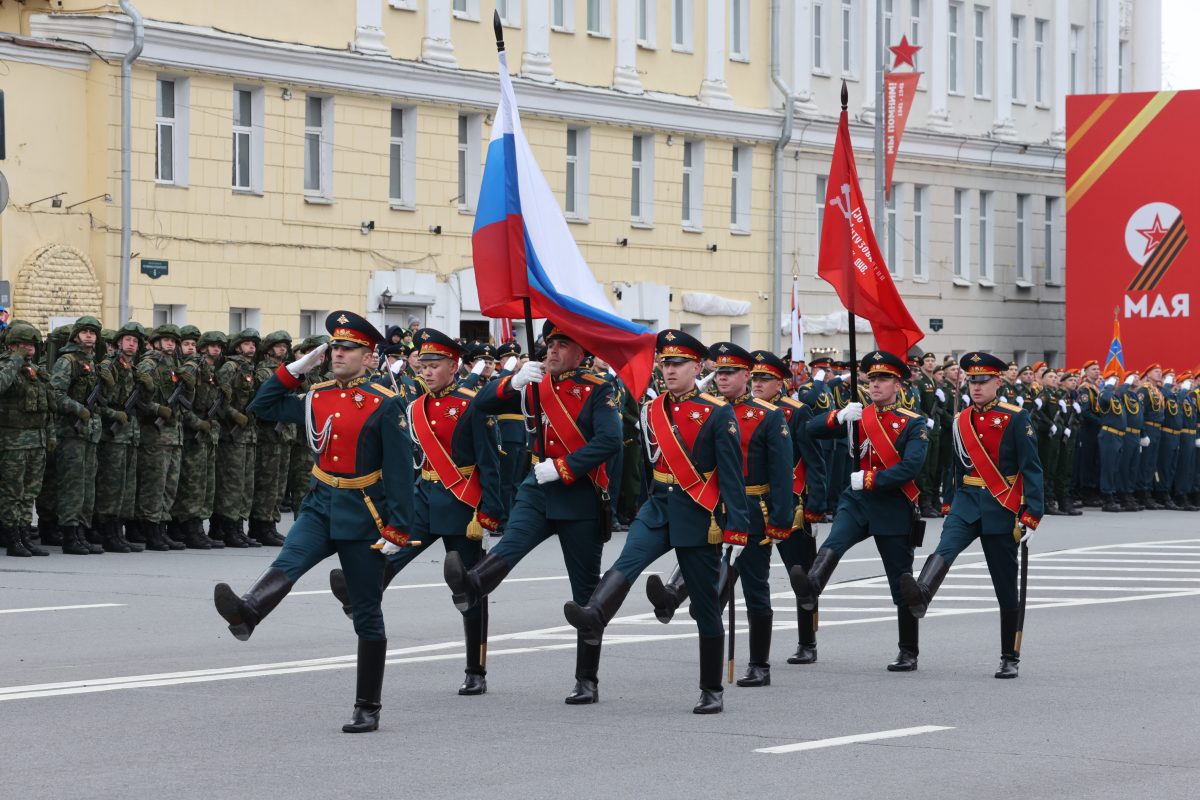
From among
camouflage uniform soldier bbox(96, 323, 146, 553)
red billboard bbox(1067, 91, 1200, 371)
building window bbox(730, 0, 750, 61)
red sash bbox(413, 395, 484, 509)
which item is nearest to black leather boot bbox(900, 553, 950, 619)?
red sash bbox(413, 395, 484, 509)

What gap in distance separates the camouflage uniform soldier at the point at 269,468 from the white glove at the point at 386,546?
10916 millimetres

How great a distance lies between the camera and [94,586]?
53.5ft

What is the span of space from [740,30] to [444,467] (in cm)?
3096

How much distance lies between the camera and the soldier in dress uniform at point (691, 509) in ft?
34.9

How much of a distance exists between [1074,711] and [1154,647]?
124 inches

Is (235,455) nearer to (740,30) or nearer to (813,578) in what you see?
(813,578)

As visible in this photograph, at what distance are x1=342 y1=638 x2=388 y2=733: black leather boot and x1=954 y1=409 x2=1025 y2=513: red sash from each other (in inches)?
174

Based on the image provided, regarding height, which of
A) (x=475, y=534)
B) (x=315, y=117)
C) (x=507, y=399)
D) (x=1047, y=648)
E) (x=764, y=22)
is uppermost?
(x=764, y=22)

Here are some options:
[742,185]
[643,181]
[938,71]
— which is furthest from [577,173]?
[938,71]

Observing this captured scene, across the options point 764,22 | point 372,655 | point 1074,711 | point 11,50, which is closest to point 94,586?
point 372,655

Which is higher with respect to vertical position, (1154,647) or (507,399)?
(507,399)

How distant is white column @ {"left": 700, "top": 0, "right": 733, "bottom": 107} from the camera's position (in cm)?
4016

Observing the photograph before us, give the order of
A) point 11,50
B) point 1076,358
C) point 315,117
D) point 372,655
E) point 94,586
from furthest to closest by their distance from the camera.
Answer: point 1076,358 → point 315,117 → point 11,50 → point 94,586 → point 372,655

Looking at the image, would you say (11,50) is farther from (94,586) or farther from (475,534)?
(475,534)
